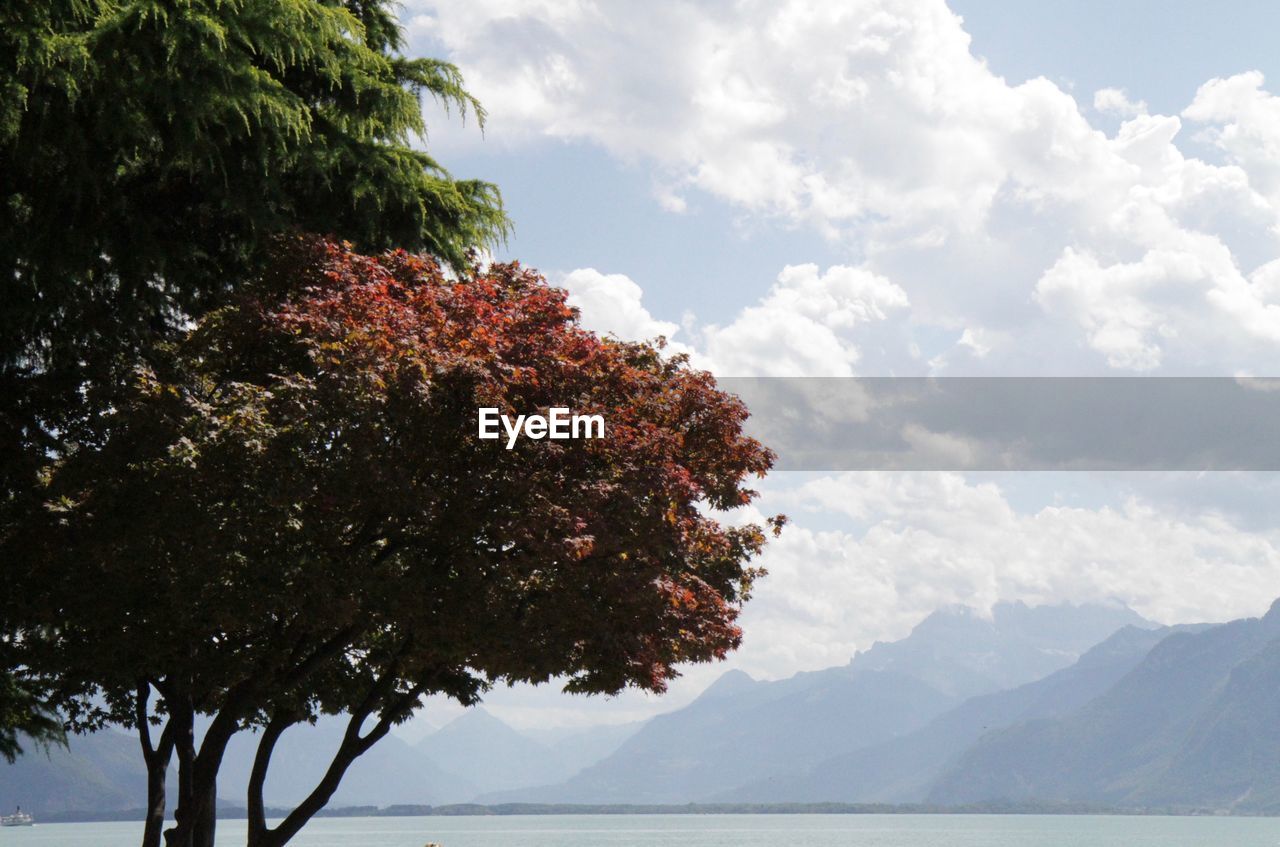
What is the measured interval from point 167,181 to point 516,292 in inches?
191

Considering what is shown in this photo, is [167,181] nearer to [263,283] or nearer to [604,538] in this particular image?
[263,283]

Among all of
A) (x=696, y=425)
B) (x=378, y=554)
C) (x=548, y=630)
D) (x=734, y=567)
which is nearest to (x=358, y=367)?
(x=378, y=554)

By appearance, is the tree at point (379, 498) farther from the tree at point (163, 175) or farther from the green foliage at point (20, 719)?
the green foliage at point (20, 719)

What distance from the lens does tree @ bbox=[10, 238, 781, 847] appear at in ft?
43.5

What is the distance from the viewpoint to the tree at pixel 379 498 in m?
13.3

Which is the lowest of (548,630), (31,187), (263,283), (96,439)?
(548,630)

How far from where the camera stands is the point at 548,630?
1455 cm

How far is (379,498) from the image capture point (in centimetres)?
1359

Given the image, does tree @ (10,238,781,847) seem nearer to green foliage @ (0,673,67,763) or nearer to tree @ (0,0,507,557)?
tree @ (0,0,507,557)

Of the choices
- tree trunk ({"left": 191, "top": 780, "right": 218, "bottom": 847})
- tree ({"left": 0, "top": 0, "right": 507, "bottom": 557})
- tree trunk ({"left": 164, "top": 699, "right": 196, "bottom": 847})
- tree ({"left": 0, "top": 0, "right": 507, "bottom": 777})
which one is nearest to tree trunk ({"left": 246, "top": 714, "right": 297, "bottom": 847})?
tree trunk ({"left": 191, "top": 780, "right": 218, "bottom": 847})

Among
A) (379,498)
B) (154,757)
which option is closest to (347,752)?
(154,757)

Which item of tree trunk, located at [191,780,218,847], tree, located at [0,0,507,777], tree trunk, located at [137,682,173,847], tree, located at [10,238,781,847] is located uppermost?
tree, located at [0,0,507,777]

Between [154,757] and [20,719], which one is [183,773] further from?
[20,719]

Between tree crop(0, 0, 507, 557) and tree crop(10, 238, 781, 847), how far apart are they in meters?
1.30
